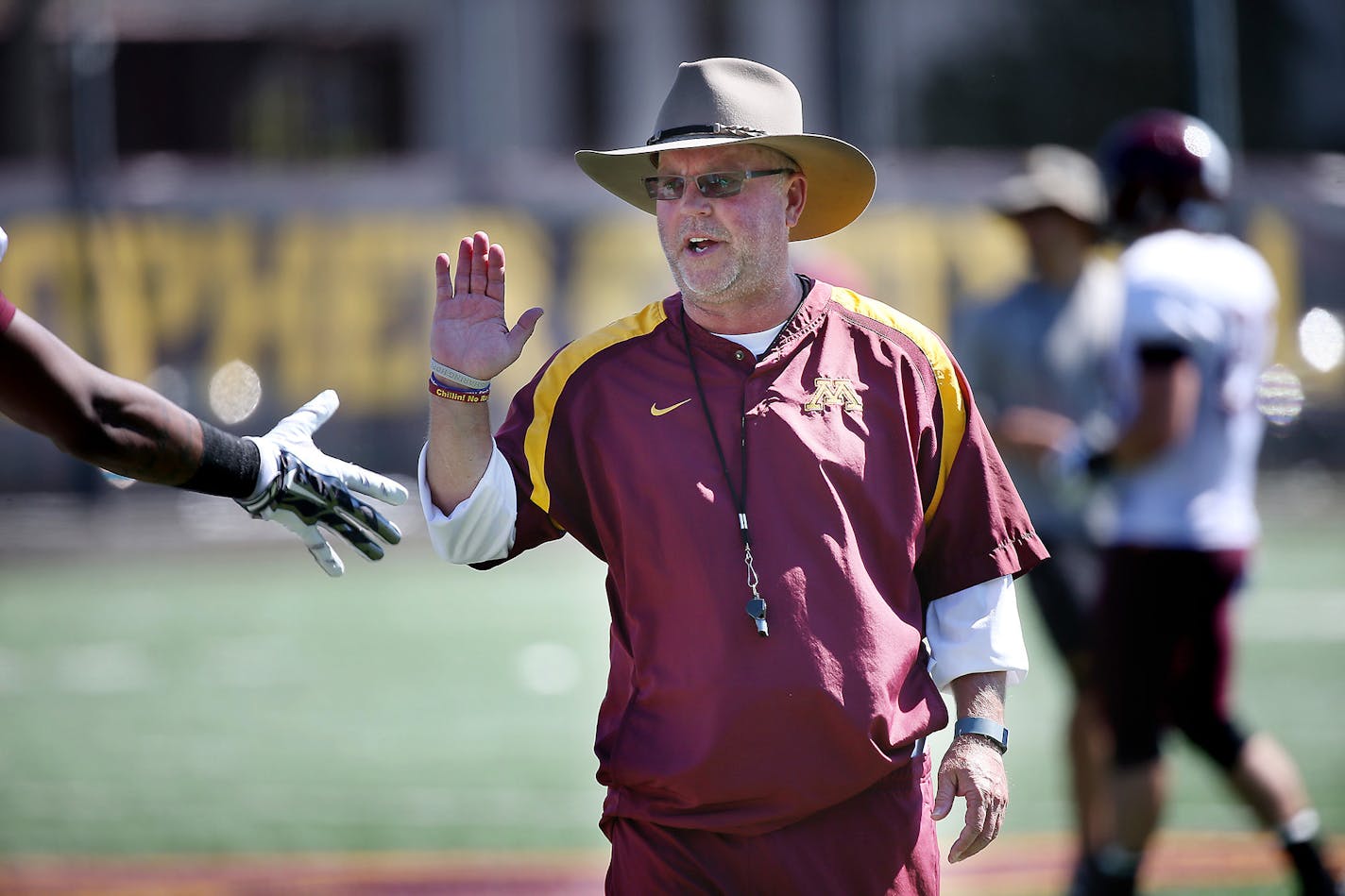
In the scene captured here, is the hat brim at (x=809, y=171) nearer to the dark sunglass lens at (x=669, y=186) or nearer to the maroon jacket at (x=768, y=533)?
the dark sunglass lens at (x=669, y=186)

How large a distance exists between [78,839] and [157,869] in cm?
66

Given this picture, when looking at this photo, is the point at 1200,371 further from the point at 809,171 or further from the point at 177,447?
the point at 177,447

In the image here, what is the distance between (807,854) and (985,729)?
0.46 m

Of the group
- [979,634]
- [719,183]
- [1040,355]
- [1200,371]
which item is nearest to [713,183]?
[719,183]

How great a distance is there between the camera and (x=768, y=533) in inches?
131

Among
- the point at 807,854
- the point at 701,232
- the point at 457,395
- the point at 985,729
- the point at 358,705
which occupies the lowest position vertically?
the point at 358,705

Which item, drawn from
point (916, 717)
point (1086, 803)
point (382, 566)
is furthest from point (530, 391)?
point (382, 566)

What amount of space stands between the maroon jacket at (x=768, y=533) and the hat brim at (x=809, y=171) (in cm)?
28

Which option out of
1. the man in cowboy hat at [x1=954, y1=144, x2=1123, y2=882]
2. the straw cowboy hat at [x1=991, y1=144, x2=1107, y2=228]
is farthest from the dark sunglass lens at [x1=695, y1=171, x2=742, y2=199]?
the straw cowboy hat at [x1=991, y1=144, x2=1107, y2=228]

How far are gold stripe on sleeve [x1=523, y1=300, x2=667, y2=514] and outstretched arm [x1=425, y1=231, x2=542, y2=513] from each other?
0.13 metres

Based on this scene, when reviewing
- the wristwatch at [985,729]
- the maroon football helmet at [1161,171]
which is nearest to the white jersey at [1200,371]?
the maroon football helmet at [1161,171]

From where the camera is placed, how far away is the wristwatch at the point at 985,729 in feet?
11.4

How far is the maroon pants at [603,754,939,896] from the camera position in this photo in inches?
130

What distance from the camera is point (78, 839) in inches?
281
